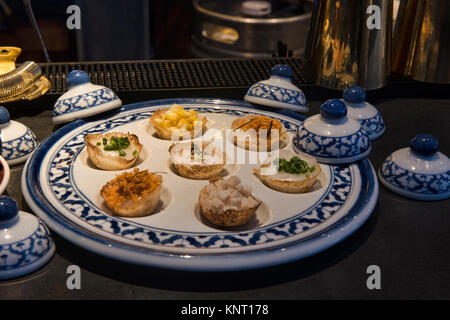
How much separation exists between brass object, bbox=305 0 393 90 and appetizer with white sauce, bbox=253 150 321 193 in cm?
65

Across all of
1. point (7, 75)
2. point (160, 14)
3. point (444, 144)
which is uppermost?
point (7, 75)

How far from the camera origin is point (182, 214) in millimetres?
1382

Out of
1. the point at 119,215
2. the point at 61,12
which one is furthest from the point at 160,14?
the point at 119,215

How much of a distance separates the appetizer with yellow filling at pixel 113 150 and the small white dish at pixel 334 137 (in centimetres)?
53

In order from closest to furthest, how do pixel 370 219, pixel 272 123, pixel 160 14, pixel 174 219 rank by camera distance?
pixel 174 219 < pixel 370 219 < pixel 272 123 < pixel 160 14

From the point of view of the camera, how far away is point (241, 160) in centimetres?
170

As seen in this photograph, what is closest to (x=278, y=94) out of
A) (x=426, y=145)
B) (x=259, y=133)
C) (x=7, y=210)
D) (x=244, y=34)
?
(x=259, y=133)

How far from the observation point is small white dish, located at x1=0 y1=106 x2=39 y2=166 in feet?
5.39

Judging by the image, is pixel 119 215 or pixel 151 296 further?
pixel 119 215

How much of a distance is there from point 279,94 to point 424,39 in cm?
69

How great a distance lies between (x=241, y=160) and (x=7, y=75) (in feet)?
3.07

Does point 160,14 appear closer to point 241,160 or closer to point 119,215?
point 241,160

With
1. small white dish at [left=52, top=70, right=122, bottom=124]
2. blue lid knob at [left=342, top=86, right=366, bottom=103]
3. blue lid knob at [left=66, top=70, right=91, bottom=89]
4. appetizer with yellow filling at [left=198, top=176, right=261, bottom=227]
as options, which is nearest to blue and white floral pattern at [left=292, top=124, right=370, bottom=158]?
blue lid knob at [left=342, top=86, right=366, bottom=103]
